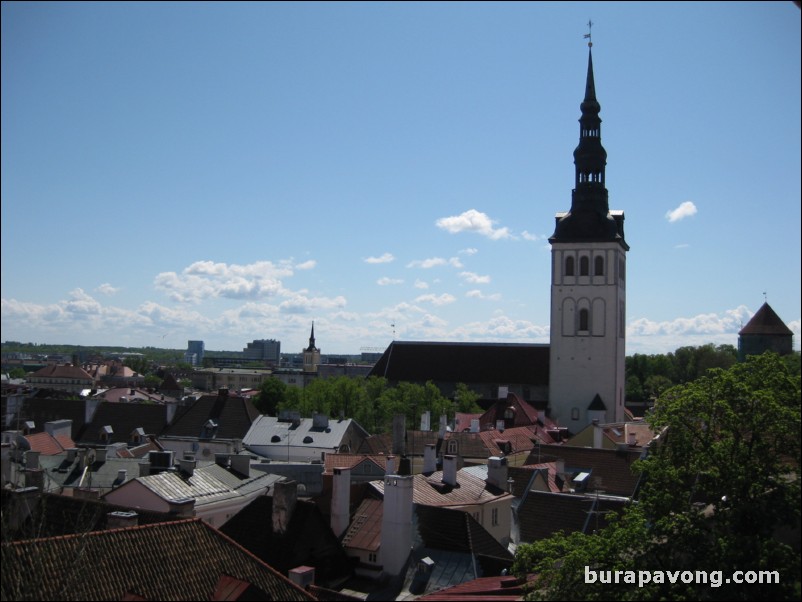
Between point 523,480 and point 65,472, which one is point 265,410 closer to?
point 65,472

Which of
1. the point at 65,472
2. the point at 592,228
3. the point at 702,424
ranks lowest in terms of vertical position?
the point at 65,472

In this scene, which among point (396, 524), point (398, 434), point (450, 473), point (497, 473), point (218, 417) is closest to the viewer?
point (396, 524)

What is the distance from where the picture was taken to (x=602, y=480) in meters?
36.9

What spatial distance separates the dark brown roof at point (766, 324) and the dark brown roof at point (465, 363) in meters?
17.9

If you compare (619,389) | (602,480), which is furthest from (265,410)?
(602,480)

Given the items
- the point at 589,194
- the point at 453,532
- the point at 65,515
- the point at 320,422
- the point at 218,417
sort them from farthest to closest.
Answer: the point at 589,194 → the point at 218,417 → the point at 320,422 → the point at 453,532 → the point at 65,515

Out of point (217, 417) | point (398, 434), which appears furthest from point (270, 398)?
point (398, 434)

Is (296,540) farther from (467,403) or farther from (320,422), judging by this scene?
(467,403)

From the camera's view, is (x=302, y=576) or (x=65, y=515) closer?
(x=302, y=576)

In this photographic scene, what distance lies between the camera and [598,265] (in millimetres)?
70375

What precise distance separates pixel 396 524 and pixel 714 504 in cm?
882

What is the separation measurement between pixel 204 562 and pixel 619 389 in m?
57.6

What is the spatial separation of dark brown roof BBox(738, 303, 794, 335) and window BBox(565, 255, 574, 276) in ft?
58.3

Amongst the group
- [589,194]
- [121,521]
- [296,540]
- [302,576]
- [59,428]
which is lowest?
[302,576]
